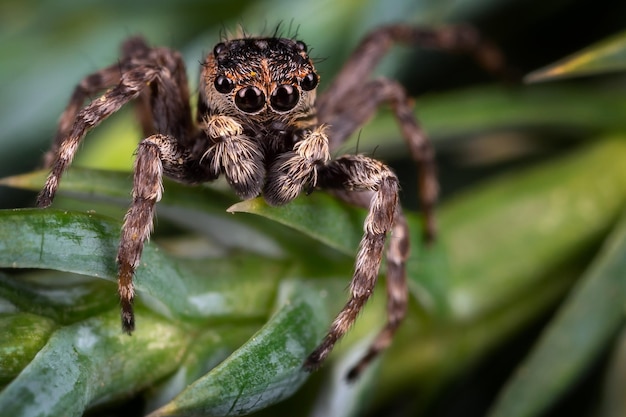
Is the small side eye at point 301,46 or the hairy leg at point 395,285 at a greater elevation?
the small side eye at point 301,46

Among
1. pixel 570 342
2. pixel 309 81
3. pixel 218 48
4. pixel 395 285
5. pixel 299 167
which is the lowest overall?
pixel 570 342

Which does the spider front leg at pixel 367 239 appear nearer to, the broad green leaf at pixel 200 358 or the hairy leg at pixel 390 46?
the broad green leaf at pixel 200 358

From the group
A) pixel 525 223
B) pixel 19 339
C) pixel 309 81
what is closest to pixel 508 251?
pixel 525 223

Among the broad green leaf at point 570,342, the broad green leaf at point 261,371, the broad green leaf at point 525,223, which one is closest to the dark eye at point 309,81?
the broad green leaf at point 525,223

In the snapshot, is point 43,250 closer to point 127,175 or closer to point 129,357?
point 129,357

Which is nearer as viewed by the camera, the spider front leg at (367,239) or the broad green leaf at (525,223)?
the spider front leg at (367,239)

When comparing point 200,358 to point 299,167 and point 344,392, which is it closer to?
point 344,392

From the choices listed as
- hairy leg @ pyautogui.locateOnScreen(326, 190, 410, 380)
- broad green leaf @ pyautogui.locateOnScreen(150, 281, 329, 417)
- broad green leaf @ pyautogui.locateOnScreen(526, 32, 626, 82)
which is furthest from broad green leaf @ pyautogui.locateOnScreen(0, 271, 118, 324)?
broad green leaf @ pyautogui.locateOnScreen(526, 32, 626, 82)
